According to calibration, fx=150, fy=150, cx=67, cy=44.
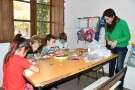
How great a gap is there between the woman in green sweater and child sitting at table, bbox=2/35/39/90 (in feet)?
4.61

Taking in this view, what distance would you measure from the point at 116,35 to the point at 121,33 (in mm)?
85

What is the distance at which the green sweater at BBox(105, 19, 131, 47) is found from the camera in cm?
238

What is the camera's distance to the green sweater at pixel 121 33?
7.82ft

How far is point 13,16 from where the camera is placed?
3.14 m

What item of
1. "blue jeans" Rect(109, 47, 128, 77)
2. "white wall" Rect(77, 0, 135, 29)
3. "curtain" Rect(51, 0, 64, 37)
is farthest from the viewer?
"curtain" Rect(51, 0, 64, 37)

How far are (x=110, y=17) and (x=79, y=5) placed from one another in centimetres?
213

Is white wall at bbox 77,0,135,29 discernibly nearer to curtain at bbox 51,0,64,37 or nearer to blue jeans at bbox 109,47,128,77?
curtain at bbox 51,0,64,37

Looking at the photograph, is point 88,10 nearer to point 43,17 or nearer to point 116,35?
point 43,17

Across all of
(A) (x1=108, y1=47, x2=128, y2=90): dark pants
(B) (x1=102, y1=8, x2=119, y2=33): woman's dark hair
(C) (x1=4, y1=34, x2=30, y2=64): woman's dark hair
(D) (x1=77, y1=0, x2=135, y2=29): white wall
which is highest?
(D) (x1=77, y1=0, x2=135, y2=29): white wall

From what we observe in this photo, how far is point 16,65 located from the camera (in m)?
1.54

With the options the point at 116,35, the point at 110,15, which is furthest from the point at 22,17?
the point at 116,35

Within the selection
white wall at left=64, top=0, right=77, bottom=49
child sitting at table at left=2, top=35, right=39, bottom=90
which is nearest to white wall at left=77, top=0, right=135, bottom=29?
white wall at left=64, top=0, right=77, bottom=49

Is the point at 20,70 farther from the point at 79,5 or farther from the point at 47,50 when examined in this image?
the point at 79,5

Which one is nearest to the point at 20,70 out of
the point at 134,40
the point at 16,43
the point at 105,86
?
the point at 16,43
